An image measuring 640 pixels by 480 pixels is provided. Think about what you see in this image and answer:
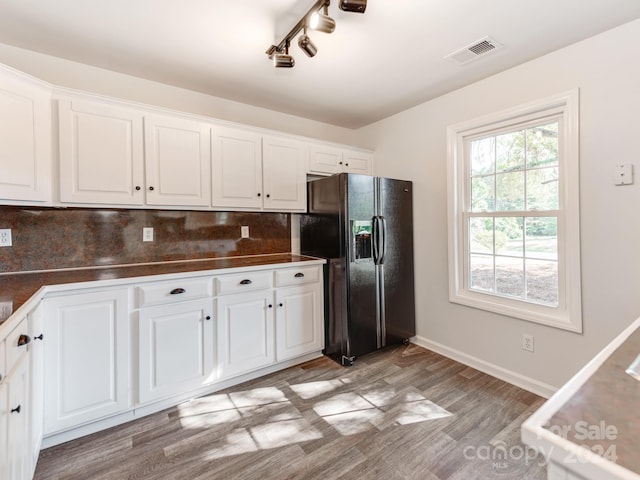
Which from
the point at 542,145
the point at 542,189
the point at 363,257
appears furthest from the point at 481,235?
the point at 363,257

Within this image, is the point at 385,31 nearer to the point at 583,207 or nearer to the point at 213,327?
the point at 583,207

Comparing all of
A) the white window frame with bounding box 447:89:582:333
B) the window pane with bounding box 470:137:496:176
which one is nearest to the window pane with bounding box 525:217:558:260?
the white window frame with bounding box 447:89:582:333

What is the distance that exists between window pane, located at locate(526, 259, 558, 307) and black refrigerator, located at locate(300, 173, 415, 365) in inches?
40.0

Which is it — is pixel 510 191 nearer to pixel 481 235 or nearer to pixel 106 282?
pixel 481 235

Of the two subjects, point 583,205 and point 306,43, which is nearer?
point 306,43

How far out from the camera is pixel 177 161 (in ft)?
7.57

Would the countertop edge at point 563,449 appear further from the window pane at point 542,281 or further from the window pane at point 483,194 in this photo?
the window pane at point 483,194

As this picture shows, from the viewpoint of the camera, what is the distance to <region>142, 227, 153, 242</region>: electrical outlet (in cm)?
243

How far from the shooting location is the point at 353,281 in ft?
8.61

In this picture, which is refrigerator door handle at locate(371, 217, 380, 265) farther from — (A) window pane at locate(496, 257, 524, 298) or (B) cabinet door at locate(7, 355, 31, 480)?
(B) cabinet door at locate(7, 355, 31, 480)

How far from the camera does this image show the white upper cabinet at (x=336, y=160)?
120 inches

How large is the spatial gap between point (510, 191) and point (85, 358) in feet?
10.4

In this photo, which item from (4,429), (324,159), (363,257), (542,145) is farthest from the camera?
(324,159)

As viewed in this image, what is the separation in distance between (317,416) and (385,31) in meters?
2.49
